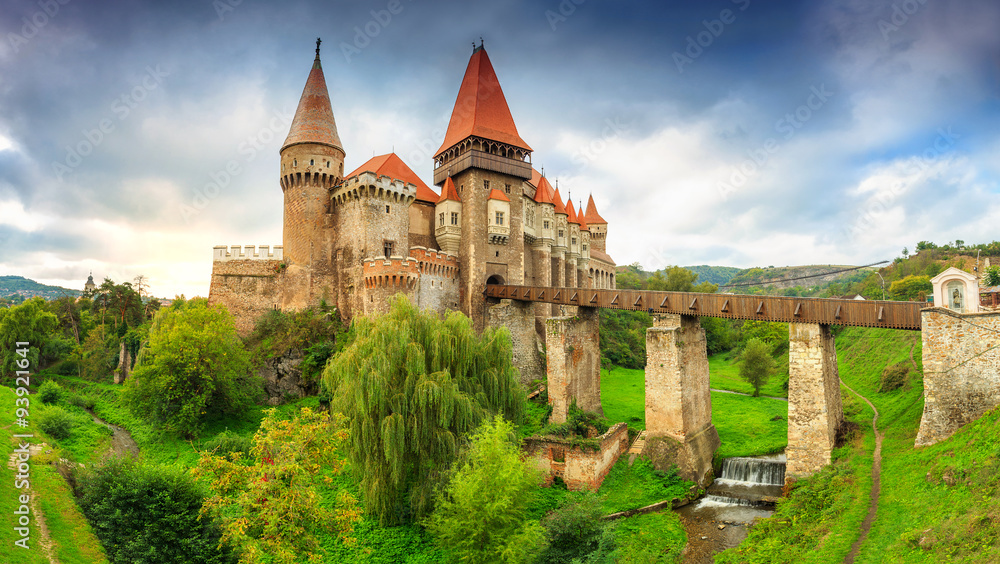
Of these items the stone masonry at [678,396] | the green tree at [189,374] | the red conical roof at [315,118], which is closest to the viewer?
the stone masonry at [678,396]

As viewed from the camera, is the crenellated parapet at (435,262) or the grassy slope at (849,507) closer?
the grassy slope at (849,507)

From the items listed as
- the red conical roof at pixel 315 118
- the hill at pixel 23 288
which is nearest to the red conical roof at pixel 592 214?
the red conical roof at pixel 315 118

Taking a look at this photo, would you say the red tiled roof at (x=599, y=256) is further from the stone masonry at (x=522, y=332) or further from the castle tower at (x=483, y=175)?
the stone masonry at (x=522, y=332)

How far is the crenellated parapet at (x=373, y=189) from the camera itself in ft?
107

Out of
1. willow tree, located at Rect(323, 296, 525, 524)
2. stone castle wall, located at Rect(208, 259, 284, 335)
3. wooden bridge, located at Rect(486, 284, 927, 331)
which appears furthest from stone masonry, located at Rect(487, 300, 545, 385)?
stone castle wall, located at Rect(208, 259, 284, 335)

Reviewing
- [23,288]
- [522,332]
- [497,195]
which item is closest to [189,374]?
[522,332]

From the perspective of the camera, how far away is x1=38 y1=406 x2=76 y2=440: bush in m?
24.9

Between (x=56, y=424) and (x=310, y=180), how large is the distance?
19.1m

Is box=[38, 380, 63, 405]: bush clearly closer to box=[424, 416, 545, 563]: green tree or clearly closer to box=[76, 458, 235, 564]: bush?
box=[76, 458, 235, 564]: bush

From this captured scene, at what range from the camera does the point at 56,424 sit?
82.4 feet

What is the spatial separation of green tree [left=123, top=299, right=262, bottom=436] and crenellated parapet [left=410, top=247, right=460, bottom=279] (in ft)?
38.3

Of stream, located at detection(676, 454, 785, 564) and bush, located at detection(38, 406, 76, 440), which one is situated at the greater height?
bush, located at detection(38, 406, 76, 440)

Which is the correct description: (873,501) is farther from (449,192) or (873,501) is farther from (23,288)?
(23,288)

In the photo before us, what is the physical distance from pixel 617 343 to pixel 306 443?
159ft
